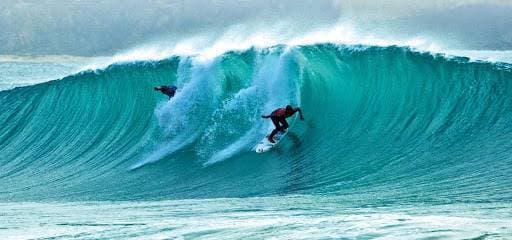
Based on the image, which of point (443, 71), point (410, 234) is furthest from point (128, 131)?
point (410, 234)

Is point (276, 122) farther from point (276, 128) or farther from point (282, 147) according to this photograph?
point (282, 147)

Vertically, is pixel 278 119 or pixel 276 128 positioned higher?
pixel 278 119

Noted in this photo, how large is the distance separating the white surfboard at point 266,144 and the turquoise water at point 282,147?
15 cm

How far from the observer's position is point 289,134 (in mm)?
13352

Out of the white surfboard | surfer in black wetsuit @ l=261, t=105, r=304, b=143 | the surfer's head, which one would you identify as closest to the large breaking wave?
the white surfboard

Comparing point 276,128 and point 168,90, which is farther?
point 168,90

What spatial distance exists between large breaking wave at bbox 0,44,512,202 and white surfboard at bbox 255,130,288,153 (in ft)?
0.45

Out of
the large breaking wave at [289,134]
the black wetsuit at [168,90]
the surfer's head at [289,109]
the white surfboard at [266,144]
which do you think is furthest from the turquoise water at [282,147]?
the surfer's head at [289,109]

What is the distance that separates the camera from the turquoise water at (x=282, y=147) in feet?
26.0

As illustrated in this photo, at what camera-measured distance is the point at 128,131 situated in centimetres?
1647

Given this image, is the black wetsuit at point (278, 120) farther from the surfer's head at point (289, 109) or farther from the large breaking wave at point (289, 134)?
the large breaking wave at point (289, 134)

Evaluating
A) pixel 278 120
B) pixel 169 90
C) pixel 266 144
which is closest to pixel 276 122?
pixel 278 120

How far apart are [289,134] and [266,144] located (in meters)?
0.53

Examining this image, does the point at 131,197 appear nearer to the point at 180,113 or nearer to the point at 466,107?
→ the point at 180,113
